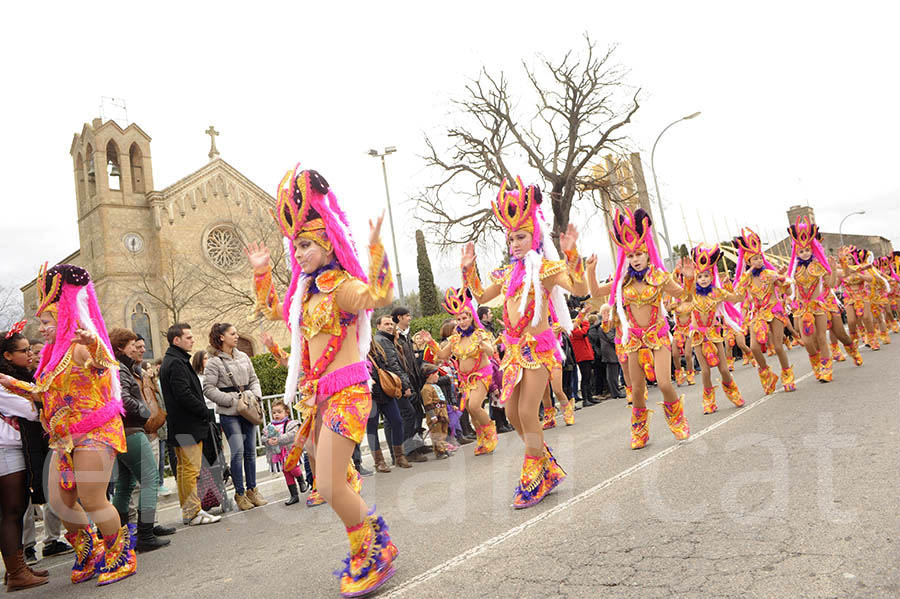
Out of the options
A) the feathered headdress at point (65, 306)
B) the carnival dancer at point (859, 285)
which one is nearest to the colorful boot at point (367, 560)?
the feathered headdress at point (65, 306)

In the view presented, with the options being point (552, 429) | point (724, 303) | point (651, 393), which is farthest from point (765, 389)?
point (651, 393)

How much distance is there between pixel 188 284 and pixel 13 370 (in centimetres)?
3092

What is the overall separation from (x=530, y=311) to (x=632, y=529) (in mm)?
2072

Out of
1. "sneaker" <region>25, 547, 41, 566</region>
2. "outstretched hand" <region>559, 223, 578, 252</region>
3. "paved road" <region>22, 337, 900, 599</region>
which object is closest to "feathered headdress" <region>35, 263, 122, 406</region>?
"paved road" <region>22, 337, 900, 599</region>

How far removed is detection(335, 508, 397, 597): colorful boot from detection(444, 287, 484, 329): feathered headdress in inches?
Answer: 222

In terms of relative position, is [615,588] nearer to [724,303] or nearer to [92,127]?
[724,303]

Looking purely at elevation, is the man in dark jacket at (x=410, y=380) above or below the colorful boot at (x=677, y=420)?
above

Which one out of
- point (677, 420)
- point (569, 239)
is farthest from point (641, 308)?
point (569, 239)

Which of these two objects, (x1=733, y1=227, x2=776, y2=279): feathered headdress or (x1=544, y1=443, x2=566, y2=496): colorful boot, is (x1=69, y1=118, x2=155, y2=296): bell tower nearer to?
(x1=733, y1=227, x2=776, y2=279): feathered headdress

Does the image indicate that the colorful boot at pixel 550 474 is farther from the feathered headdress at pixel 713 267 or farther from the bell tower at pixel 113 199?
the bell tower at pixel 113 199

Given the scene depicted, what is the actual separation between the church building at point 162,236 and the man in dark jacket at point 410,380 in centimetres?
2464

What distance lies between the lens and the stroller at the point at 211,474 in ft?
24.0

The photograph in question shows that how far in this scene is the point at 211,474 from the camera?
7.41 m

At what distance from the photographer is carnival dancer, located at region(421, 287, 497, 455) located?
8977mm
